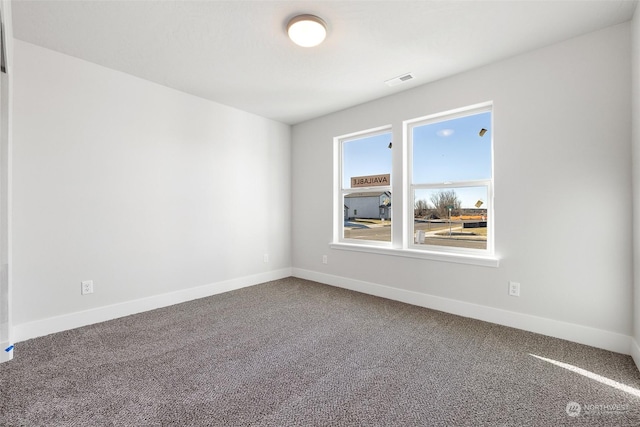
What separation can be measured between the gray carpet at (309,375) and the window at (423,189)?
2.86ft


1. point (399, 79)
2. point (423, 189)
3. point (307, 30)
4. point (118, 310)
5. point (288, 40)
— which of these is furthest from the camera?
point (423, 189)

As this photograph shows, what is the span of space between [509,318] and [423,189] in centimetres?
154

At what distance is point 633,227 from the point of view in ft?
6.95

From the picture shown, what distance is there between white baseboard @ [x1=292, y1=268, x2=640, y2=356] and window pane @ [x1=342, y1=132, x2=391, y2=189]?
147cm

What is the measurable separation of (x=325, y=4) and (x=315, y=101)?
1700 millimetres

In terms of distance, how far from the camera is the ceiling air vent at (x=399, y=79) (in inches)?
117

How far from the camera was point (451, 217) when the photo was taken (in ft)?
10.4

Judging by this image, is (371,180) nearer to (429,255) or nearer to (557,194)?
(429,255)

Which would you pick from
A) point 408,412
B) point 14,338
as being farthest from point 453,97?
point 14,338

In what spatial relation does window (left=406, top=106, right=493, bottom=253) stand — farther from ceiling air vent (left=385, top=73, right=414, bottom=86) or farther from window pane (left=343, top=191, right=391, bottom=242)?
ceiling air vent (left=385, top=73, right=414, bottom=86)

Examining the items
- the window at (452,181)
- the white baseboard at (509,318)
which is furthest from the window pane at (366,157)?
the white baseboard at (509,318)

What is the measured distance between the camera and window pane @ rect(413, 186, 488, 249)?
2.99 meters

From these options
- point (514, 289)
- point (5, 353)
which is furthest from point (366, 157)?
point (5, 353)

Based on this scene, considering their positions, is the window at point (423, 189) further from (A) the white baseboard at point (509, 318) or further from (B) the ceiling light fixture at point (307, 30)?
(B) the ceiling light fixture at point (307, 30)
